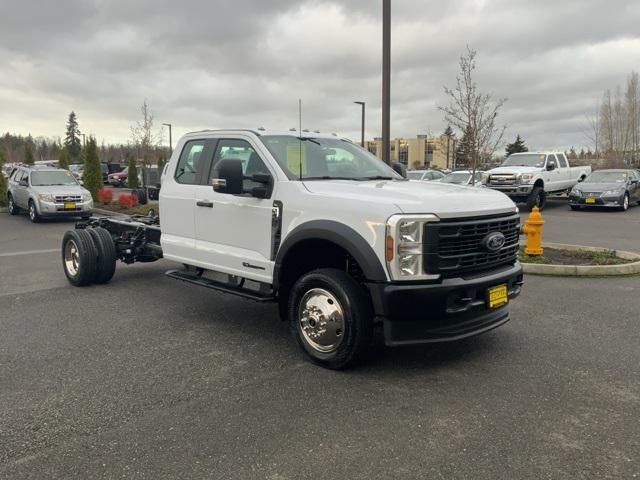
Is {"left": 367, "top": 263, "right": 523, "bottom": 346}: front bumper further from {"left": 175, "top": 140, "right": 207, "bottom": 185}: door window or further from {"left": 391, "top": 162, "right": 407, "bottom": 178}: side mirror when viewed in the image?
{"left": 175, "top": 140, "right": 207, "bottom": 185}: door window

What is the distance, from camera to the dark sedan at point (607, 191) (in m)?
18.0

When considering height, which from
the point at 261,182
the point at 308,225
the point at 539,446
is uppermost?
the point at 261,182

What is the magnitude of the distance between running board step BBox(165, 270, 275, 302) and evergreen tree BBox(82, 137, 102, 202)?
1721 cm

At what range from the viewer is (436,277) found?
402 cm

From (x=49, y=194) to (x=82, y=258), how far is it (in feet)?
33.9

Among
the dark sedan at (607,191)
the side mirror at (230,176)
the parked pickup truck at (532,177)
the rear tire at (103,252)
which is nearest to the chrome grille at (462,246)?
the side mirror at (230,176)

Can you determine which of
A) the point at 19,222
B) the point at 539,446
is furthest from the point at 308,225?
the point at 19,222

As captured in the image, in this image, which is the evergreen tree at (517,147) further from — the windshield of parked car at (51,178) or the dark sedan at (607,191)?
the windshield of parked car at (51,178)

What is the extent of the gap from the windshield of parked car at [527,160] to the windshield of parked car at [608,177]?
2.21m

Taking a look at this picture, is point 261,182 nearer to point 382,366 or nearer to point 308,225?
point 308,225

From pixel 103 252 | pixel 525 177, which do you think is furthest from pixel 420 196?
pixel 525 177

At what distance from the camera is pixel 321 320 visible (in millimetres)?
4395

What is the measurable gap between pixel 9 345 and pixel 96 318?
1.00m

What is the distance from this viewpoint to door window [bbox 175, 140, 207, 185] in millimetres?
5852
